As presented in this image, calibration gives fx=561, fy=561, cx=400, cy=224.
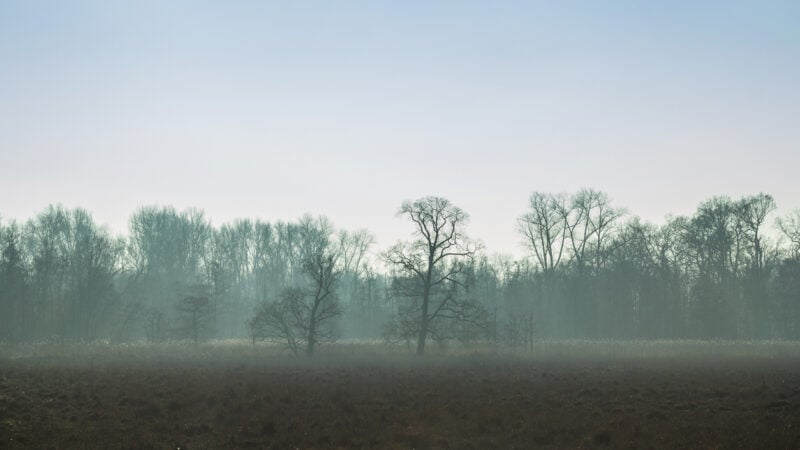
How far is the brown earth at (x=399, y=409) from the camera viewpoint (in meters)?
14.7

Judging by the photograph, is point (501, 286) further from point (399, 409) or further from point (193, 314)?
point (399, 409)

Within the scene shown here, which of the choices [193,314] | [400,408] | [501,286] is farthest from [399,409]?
[501,286]

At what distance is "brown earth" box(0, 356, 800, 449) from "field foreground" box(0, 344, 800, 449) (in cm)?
5

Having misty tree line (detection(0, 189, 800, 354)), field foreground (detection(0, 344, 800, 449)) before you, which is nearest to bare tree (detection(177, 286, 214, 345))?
misty tree line (detection(0, 189, 800, 354))

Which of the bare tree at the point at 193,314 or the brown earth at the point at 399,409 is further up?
the bare tree at the point at 193,314

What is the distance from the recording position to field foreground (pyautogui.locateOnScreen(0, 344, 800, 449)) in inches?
580

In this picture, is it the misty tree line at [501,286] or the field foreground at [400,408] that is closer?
the field foreground at [400,408]

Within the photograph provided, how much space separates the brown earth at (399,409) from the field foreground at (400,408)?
5 centimetres

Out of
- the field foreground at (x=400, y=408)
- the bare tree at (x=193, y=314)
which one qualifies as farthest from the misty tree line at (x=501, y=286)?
the field foreground at (x=400, y=408)

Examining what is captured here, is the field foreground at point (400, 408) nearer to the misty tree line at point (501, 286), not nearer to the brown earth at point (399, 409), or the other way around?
the brown earth at point (399, 409)

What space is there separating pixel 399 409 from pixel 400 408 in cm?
18

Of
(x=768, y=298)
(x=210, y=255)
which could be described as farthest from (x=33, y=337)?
(x=768, y=298)

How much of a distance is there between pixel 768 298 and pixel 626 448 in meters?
61.6

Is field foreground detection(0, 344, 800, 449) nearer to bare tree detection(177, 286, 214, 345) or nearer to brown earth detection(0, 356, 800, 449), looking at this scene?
brown earth detection(0, 356, 800, 449)
